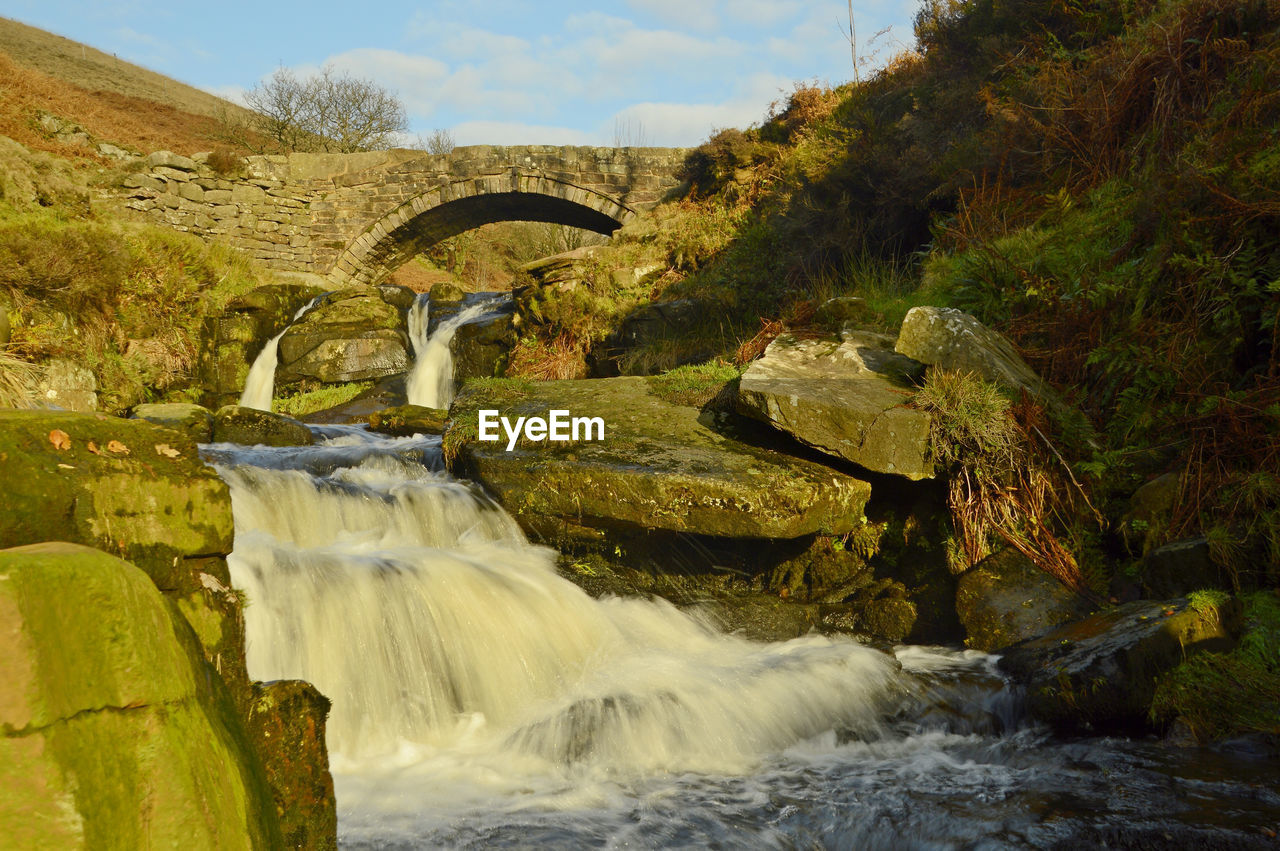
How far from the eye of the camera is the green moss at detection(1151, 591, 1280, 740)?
3.62m

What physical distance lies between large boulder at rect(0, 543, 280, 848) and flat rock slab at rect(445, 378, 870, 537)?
3716 millimetres

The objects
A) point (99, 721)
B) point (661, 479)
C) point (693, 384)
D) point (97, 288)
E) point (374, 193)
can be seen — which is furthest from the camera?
point (374, 193)

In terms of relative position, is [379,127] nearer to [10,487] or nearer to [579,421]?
[579,421]

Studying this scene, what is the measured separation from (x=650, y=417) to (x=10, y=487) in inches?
191

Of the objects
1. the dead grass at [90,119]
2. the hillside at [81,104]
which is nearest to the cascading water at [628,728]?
the dead grass at [90,119]

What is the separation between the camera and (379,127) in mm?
29188

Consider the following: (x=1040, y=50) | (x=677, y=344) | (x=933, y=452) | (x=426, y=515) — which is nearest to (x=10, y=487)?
(x=426, y=515)

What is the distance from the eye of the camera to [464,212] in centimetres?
1980

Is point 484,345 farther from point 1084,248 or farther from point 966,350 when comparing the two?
point 1084,248

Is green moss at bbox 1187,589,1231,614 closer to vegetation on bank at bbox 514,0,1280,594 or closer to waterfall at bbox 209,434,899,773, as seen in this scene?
vegetation on bank at bbox 514,0,1280,594

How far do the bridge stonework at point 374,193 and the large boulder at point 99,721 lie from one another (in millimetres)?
17654

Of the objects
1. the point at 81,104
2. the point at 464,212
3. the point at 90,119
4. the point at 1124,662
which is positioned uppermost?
the point at 81,104

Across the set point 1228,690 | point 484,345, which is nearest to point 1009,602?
point 1228,690

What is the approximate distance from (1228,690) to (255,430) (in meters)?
8.83
